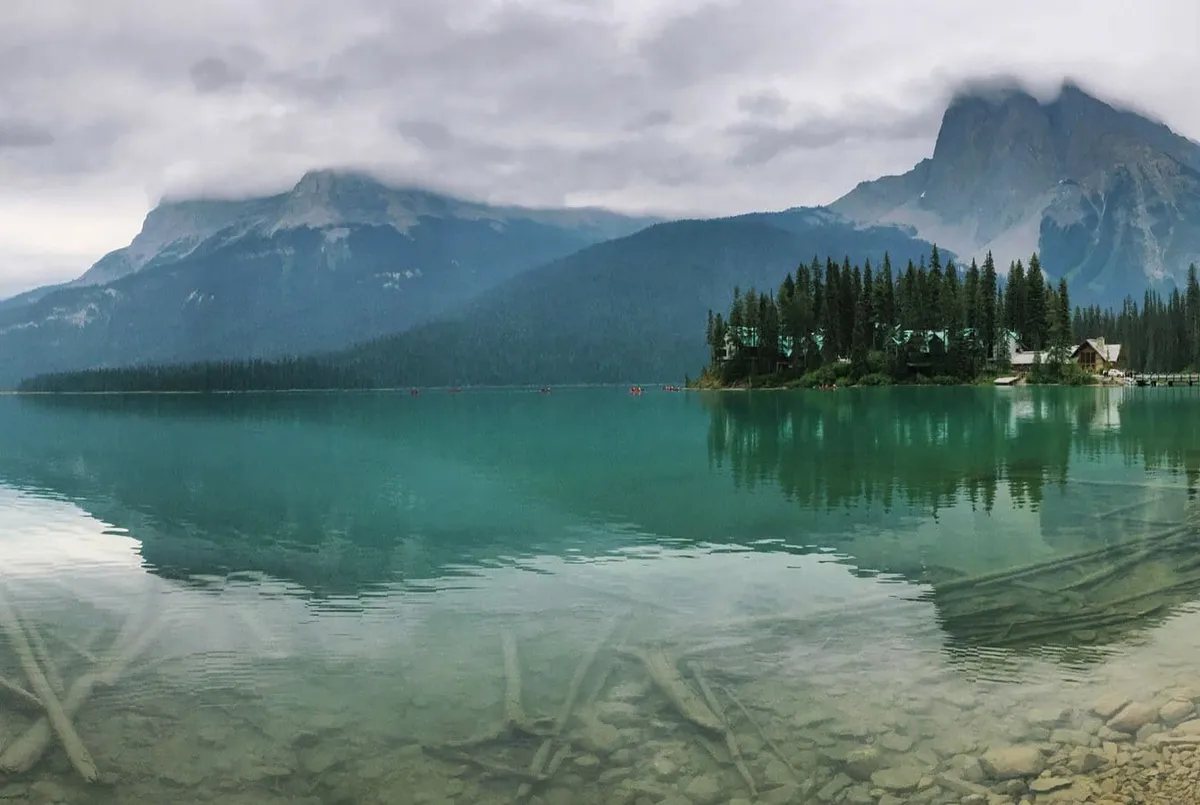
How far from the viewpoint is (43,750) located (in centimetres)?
1378

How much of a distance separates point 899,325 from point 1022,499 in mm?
148955

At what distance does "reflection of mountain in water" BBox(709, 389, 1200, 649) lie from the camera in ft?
64.9

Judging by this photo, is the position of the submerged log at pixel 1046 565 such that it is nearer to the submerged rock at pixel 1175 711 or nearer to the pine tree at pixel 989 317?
the submerged rock at pixel 1175 711

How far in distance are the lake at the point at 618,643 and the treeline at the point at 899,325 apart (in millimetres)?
136729

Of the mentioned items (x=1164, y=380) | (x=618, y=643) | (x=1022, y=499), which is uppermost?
(x=1164, y=380)

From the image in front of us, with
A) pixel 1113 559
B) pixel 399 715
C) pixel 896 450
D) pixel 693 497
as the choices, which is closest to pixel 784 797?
pixel 399 715

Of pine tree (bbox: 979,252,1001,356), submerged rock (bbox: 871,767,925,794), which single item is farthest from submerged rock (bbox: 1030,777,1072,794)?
pine tree (bbox: 979,252,1001,356)

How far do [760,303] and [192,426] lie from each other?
4734 inches

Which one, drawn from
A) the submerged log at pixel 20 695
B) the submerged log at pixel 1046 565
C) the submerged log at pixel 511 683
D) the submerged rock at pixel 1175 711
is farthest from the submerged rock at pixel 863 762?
the submerged log at pixel 20 695

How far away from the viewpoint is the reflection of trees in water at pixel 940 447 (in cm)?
3919

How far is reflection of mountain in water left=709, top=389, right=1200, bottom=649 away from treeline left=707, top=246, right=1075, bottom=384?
298ft

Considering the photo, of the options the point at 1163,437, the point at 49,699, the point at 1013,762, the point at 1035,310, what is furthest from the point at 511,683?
the point at 1035,310

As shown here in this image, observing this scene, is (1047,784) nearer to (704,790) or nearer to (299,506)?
(704,790)

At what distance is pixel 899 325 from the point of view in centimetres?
17625
